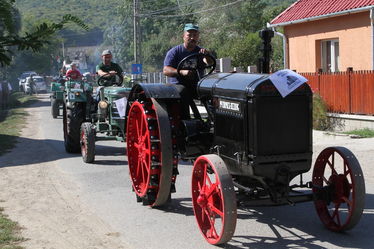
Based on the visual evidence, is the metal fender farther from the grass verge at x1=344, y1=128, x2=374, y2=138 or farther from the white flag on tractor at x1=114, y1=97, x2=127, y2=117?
the grass verge at x1=344, y1=128, x2=374, y2=138

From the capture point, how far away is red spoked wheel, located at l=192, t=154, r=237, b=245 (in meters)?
5.04

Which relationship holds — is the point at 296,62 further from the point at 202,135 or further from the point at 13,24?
the point at 13,24

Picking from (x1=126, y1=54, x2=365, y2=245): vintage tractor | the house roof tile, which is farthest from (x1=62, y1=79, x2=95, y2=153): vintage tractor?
the house roof tile

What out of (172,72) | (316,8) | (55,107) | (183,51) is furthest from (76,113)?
(55,107)

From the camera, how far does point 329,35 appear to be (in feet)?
61.5

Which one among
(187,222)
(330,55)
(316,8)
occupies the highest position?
(316,8)

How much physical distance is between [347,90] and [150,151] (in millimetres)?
9971

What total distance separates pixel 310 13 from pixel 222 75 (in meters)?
14.0

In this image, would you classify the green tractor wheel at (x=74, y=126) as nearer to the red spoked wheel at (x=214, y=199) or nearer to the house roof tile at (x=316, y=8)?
the red spoked wheel at (x=214, y=199)

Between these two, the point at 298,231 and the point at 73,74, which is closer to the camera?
the point at 298,231

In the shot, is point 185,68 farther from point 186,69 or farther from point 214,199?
point 214,199

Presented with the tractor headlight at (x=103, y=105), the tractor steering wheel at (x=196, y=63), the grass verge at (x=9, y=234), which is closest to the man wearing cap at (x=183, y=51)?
the tractor steering wheel at (x=196, y=63)

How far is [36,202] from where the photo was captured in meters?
7.62

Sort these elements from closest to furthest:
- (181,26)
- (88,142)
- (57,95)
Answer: (88,142) < (57,95) < (181,26)
